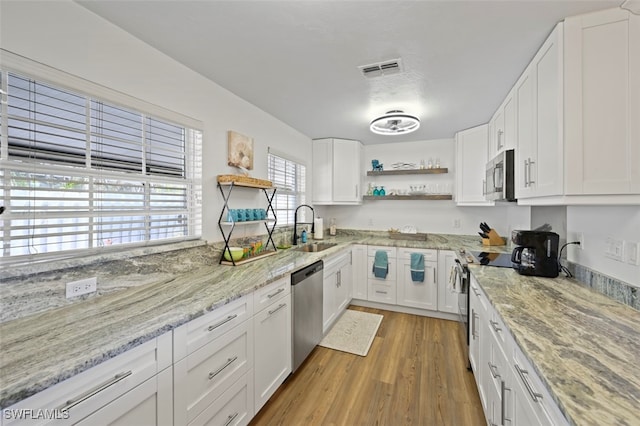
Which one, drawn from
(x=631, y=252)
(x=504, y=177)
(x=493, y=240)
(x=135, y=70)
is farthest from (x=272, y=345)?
(x=493, y=240)

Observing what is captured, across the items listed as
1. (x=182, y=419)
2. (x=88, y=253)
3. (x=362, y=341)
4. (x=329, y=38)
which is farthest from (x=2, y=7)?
(x=362, y=341)

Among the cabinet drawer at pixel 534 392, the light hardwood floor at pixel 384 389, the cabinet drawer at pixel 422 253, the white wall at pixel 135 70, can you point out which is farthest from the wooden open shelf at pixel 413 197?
the cabinet drawer at pixel 534 392

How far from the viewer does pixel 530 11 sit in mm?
1361

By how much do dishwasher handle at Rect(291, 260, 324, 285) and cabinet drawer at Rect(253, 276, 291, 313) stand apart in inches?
A: 2.4

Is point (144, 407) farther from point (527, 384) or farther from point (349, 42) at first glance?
point (349, 42)

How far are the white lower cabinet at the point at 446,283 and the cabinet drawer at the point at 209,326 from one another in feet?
8.55

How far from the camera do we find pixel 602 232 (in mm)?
1575

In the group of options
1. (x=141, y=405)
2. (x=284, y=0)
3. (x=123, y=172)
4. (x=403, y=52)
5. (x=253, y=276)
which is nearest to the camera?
(x=141, y=405)

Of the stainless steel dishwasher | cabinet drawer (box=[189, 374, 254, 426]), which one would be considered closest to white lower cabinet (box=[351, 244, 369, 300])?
the stainless steel dishwasher

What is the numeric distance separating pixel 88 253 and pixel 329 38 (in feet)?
6.13

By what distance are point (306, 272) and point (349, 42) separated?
1.77 m

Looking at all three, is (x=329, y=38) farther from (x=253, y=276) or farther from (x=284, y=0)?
(x=253, y=276)

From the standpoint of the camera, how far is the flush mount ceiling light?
253 centimetres

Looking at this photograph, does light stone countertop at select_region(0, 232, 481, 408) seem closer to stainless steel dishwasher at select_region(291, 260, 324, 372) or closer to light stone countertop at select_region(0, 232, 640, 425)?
light stone countertop at select_region(0, 232, 640, 425)
